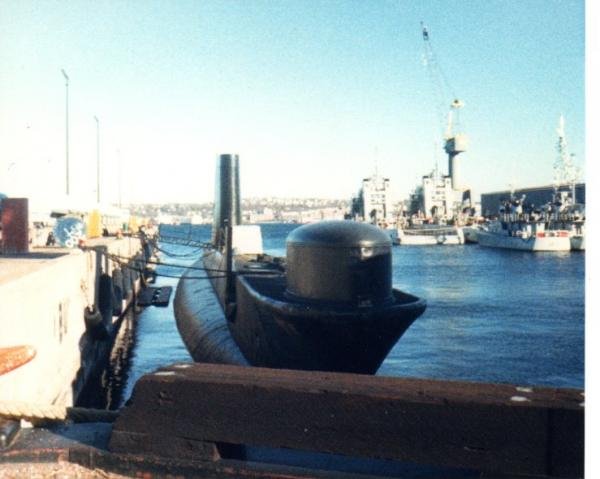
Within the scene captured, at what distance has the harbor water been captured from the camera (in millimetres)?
22328

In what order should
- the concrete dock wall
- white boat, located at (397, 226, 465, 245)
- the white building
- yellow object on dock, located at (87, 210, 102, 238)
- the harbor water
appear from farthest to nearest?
the white building
white boat, located at (397, 226, 465, 245)
yellow object on dock, located at (87, 210, 102, 238)
the harbor water
the concrete dock wall

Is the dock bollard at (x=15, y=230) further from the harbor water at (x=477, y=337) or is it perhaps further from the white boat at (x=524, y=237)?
the white boat at (x=524, y=237)

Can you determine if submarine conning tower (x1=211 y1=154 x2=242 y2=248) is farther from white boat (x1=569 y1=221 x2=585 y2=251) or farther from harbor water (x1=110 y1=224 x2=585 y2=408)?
white boat (x1=569 y1=221 x2=585 y2=251)

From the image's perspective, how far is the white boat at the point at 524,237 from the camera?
87125mm

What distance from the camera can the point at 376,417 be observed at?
360cm

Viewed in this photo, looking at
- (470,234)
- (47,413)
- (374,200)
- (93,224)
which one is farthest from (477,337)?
(374,200)

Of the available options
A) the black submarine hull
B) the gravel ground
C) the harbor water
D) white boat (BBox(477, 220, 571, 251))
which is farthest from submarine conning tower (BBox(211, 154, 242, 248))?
white boat (BBox(477, 220, 571, 251))

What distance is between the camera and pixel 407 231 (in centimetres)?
12406

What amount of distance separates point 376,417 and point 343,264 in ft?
23.9

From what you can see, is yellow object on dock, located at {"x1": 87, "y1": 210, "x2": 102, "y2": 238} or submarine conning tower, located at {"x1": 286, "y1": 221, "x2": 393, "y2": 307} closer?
submarine conning tower, located at {"x1": 286, "y1": 221, "x2": 393, "y2": 307}

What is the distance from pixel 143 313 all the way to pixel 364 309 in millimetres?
27396

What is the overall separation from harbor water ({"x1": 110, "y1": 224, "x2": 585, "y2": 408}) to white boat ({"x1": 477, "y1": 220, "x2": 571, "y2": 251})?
34900mm

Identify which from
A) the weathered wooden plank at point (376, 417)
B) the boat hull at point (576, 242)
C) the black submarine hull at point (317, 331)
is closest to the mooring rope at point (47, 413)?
the weathered wooden plank at point (376, 417)

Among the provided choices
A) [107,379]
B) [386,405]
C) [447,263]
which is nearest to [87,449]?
[386,405]
